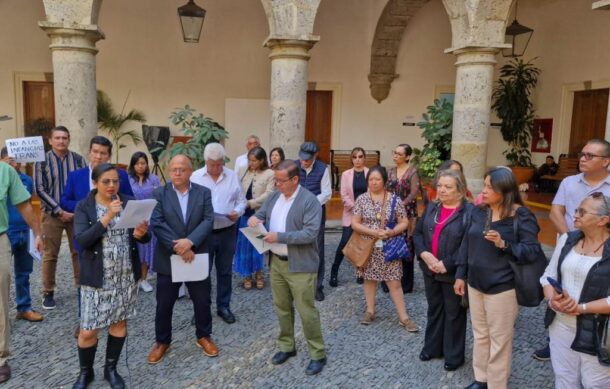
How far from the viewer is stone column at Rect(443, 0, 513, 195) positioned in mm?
6609

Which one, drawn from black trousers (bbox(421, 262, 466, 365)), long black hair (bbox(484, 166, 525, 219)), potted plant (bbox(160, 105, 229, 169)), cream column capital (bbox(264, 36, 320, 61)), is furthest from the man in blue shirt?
long black hair (bbox(484, 166, 525, 219))

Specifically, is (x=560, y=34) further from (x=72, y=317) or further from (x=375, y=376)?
(x=72, y=317)

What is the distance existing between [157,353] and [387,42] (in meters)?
10.1

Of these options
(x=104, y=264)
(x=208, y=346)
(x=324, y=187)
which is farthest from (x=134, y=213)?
(x=324, y=187)

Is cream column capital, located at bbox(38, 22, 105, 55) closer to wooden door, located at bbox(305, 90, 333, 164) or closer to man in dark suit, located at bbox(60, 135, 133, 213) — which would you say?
man in dark suit, located at bbox(60, 135, 133, 213)

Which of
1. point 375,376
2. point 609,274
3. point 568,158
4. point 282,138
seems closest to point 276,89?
point 282,138

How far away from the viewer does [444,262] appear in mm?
3412

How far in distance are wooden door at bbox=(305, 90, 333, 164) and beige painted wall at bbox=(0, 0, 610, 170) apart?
241mm

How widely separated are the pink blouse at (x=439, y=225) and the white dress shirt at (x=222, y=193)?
177 cm

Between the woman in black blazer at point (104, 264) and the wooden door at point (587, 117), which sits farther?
the wooden door at point (587, 117)

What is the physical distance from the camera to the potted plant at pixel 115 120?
10.9 m

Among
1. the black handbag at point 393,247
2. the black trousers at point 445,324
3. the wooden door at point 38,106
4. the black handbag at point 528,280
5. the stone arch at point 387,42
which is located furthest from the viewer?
the stone arch at point 387,42

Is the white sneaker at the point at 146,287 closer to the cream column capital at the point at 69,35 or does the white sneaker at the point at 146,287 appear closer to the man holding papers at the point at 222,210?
the man holding papers at the point at 222,210

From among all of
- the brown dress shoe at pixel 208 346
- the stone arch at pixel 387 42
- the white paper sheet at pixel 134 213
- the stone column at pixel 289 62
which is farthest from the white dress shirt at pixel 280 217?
the stone arch at pixel 387 42
